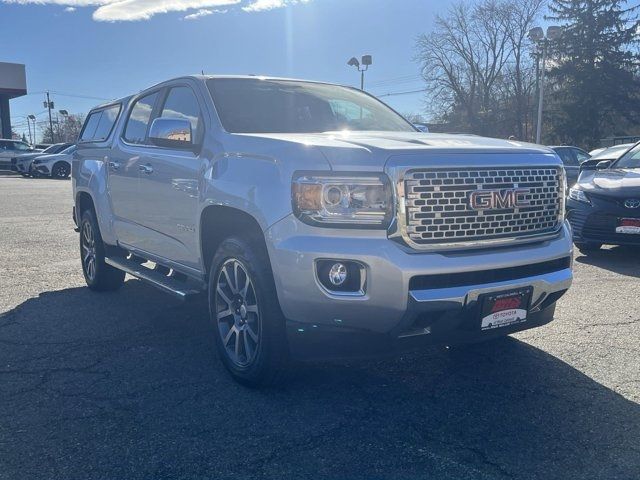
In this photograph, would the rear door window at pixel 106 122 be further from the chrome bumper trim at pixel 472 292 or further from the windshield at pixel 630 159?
the windshield at pixel 630 159

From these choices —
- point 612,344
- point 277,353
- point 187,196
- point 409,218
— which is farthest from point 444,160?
point 612,344

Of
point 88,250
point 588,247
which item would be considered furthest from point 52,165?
point 588,247

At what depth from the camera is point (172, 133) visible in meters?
4.34

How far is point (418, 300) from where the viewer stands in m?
3.20

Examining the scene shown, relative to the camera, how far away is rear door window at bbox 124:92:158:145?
17.9 ft

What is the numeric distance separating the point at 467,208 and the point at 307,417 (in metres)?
1.43

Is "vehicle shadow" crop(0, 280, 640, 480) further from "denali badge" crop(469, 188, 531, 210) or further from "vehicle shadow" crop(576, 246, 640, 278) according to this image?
"vehicle shadow" crop(576, 246, 640, 278)

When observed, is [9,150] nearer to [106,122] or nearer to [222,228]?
[106,122]

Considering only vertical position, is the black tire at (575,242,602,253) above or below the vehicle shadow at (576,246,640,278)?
above

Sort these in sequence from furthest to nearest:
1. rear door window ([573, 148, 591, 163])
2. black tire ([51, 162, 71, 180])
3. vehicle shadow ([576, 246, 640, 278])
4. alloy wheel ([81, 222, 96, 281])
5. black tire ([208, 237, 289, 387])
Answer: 1. black tire ([51, 162, 71, 180])
2. rear door window ([573, 148, 591, 163])
3. vehicle shadow ([576, 246, 640, 278])
4. alloy wheel ([81, 222, 96, 281])
5. black tire ([208, 237, 289, 387])

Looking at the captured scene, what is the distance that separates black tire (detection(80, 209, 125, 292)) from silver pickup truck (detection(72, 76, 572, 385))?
6.69 feet

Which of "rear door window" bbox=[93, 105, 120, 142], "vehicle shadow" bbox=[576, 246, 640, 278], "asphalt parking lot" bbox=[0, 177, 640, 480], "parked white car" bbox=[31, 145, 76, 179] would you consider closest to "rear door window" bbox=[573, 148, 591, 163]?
"vehicle shadow" bbox=[576, 246, 640, 278]

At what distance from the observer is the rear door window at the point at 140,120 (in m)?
5.45

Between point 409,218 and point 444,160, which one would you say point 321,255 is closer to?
point 409,218
